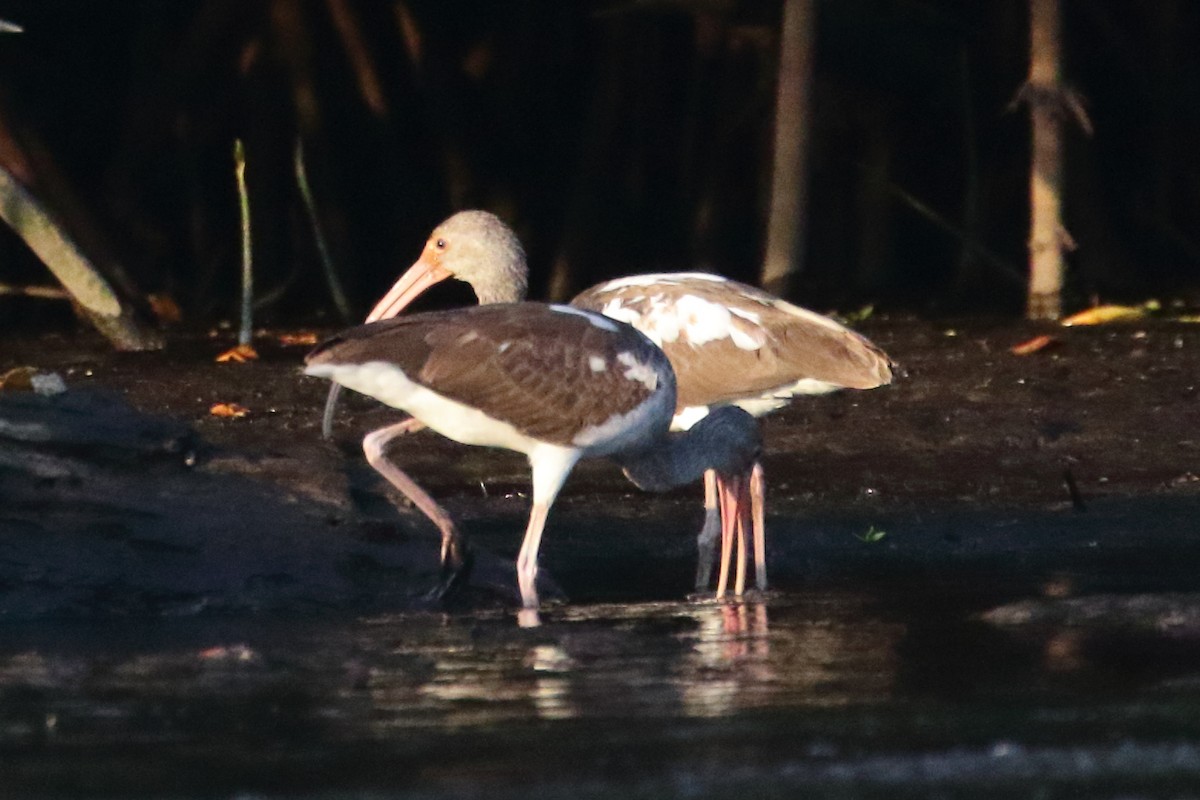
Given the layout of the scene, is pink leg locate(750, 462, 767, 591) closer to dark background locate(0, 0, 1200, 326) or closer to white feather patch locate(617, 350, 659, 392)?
white feather patch locate(617, 350, 659, 392)

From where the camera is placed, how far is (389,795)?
5621mm

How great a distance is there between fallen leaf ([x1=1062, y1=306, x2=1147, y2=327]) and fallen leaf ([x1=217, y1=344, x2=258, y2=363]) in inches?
170

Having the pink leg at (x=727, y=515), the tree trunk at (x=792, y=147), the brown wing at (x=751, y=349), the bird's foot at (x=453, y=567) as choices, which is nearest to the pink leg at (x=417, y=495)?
the bird's foot at (x=453, y=567)

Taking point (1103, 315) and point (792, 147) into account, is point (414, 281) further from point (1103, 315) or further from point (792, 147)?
point (1103, 315)

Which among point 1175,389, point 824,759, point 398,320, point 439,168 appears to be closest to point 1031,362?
point 1175,389

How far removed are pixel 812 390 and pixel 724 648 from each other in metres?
2.76

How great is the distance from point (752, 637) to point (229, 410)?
14.2ft

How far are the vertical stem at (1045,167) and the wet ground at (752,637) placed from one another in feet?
5.11

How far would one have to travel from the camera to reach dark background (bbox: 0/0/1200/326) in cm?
1855

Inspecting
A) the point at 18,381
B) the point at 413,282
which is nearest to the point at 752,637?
the point at 413,282

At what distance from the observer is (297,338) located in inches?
567

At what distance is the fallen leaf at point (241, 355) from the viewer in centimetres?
1316

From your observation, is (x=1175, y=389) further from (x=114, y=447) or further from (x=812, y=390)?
(x=114, y=447)

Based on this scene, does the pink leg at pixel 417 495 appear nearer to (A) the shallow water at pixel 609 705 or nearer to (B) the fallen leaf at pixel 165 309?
(A) the shallow water at pixel 609 705
